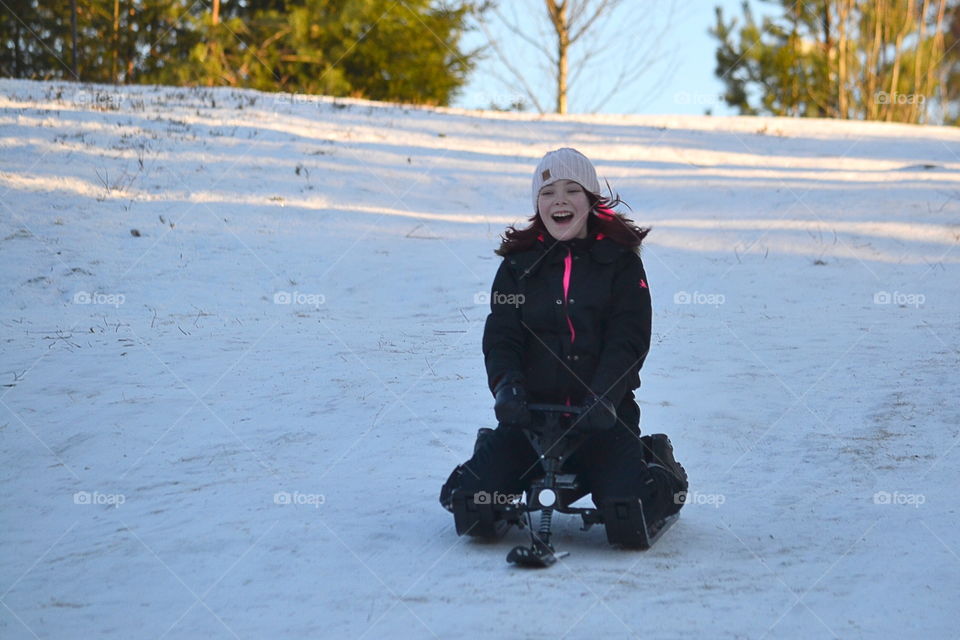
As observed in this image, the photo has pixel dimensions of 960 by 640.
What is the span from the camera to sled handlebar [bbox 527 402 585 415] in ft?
13.9

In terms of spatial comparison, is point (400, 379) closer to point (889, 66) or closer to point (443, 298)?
point (443, 298)

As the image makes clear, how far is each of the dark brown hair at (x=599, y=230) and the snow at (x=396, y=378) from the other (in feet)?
4.20

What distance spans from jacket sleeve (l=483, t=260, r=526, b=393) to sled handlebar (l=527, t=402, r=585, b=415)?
139 mm

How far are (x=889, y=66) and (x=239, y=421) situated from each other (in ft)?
112

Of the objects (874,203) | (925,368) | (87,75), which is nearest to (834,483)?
(925,368)

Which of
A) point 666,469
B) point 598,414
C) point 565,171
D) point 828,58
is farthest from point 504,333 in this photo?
point 828,58

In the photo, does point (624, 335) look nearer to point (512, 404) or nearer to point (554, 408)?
point (554, 408)

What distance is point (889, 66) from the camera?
3516cm

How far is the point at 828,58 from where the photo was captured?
3256 centimetres

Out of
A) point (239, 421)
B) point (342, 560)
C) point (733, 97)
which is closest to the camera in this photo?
point (342, 560)

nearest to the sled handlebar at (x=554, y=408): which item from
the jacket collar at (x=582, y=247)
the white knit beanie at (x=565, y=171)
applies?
the jacket collar at (x=582, y=247)

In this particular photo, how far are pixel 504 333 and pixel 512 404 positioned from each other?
0.43 m

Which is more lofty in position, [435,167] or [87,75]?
[87,75]

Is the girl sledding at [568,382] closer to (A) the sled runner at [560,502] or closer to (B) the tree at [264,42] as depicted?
(A) the sled runner at [560,502]
